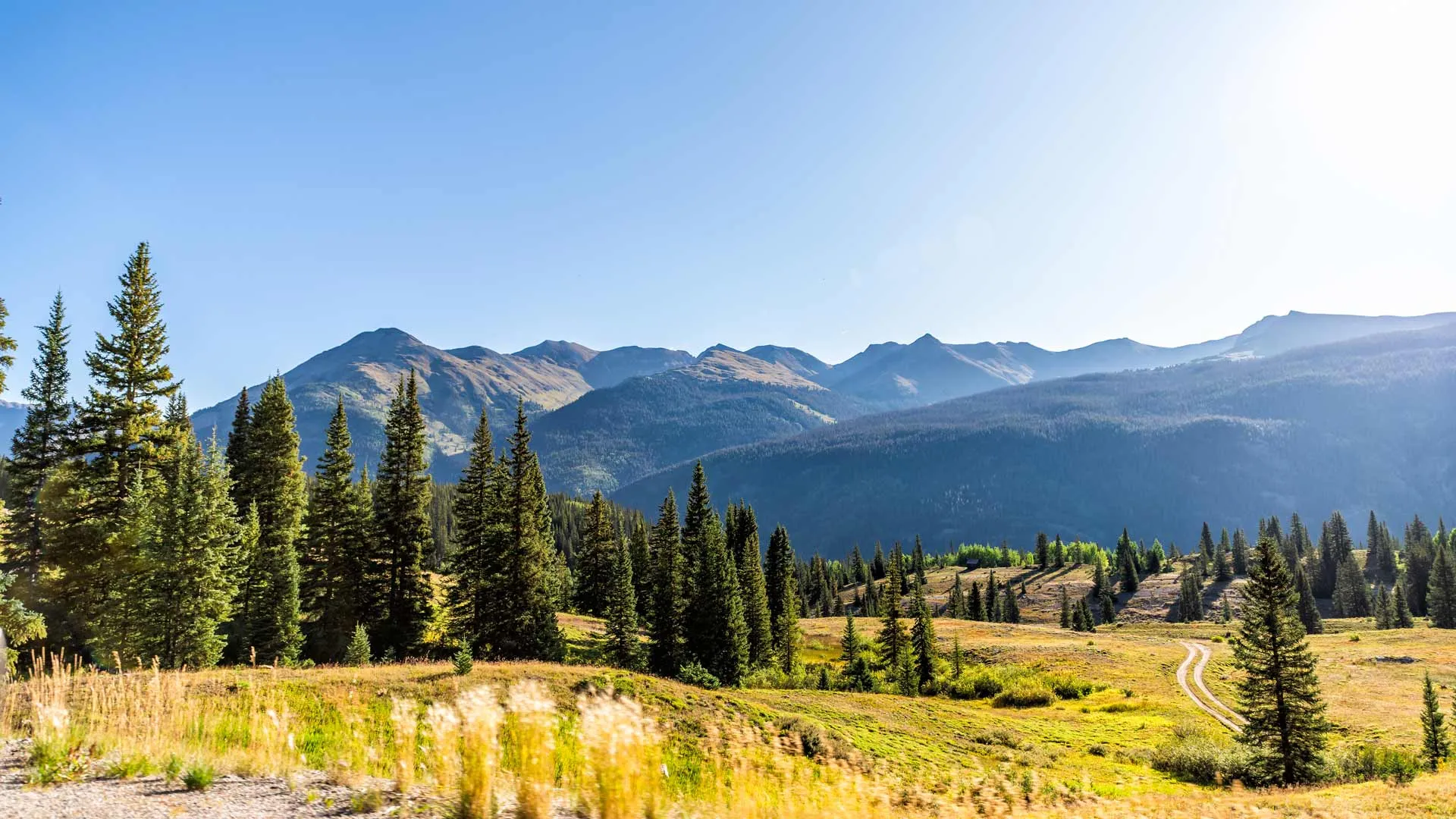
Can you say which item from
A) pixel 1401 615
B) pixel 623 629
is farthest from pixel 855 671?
pixel 1401 615

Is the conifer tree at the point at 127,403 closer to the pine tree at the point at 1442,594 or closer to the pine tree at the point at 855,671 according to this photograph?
the pine tree at the point at 855,671

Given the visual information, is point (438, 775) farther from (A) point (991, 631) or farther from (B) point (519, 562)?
(A) point (991, 631)

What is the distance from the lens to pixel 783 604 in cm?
6938

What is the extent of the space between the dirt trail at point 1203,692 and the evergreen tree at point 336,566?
191 ft

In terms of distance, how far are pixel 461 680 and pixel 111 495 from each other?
1968 cm

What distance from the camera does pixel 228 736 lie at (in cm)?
1107

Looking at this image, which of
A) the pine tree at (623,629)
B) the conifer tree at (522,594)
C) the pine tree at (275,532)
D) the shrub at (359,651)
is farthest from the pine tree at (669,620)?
the pine tree at (275,532)

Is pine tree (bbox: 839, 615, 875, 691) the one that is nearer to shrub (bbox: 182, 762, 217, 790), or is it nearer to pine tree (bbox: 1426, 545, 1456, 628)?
shrub (bbox: 182, 762, 217, 790)

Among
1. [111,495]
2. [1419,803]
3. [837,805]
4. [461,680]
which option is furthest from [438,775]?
[111,495]

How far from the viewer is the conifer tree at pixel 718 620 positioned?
4922 cm

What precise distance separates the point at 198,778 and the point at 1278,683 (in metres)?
43.9

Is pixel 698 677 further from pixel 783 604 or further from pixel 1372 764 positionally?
pixel 1372 764

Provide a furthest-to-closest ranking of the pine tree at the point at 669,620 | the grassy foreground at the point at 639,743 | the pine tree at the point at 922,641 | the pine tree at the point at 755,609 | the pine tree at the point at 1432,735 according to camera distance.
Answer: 1. the pine tree at the point at 922,641
2. the pine tree at the point at 755,609
3. the pine tree at the point at 669,620
4. the pine tree at the point at 1432,735
5. the grassy foreground at the point at 639,743

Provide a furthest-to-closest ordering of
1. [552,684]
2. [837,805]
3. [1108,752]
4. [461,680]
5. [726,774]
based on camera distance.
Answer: [1108,752], [552,684], [461,680], [726,774], [837,805]
